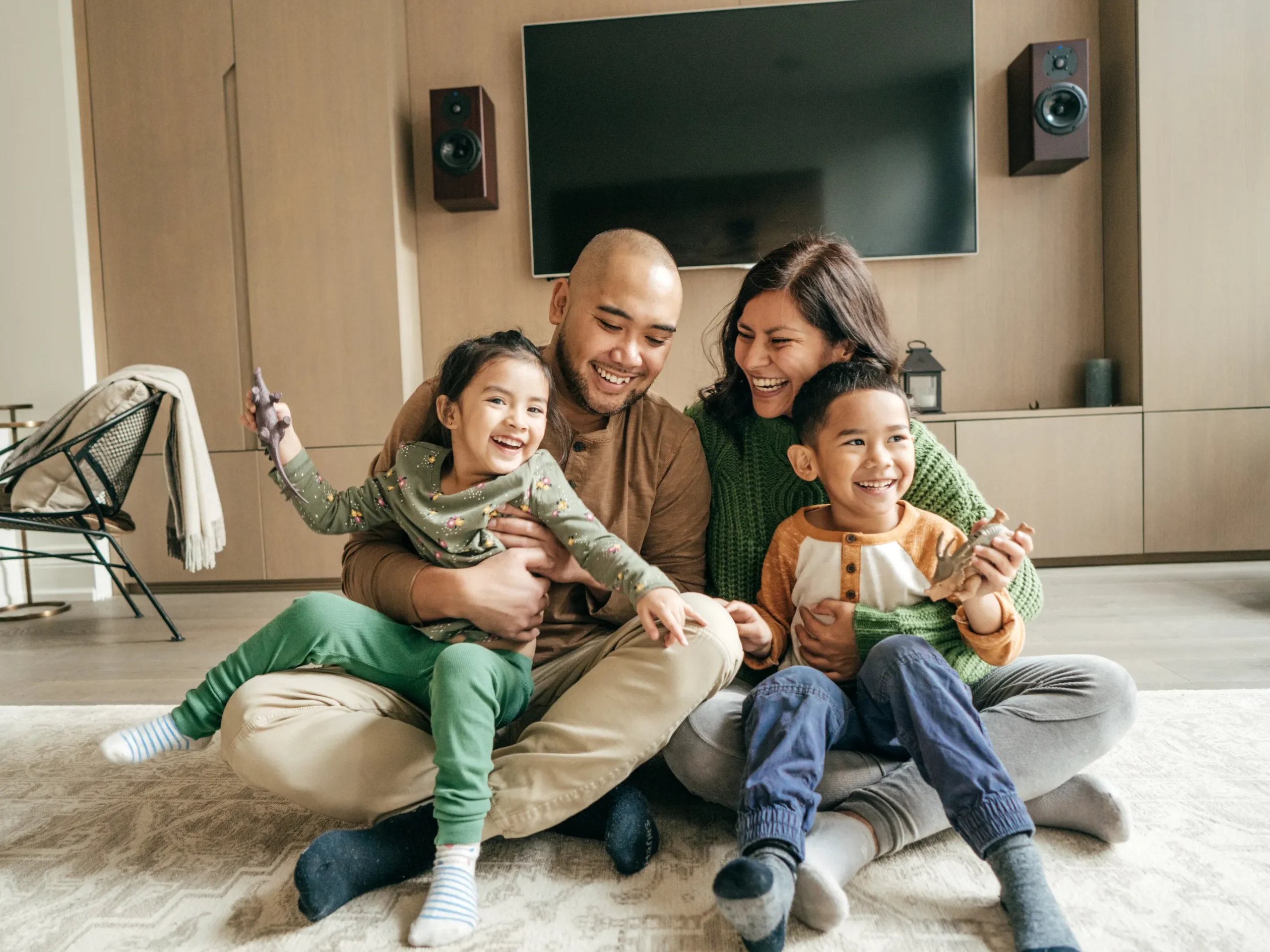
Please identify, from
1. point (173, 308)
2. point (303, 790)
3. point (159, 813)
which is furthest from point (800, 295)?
point (173, 308)

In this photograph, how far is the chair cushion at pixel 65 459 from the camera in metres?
2.62

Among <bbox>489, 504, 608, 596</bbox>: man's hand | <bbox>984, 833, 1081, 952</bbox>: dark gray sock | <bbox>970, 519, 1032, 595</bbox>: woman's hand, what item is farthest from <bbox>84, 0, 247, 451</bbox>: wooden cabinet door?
<bbox>984, 833, 1081, 952</bbox>: dark gray sock

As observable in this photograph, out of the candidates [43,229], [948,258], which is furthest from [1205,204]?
[43,229]

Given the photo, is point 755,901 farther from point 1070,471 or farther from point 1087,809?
point 1070,471

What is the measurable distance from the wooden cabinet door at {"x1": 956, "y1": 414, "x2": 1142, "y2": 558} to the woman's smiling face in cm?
223

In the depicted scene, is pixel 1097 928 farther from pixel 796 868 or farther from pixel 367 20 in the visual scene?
pixel 367 20

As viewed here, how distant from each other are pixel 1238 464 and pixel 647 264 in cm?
303

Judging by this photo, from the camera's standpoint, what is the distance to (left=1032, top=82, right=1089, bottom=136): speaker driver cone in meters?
3.33

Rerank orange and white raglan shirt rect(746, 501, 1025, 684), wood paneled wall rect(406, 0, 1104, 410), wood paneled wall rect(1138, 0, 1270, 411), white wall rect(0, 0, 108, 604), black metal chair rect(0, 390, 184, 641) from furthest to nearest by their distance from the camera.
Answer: wood paneled wall rect(406, 0, 1104, 410)
white wall rect(0, 0, 108, 604)
wood paneled wall rect(1138, 0, 1270, 411)
black metal chair rect(0, 390, 184, 641)
orange and white raglan shirt rect(746, 501, 1025, 684)

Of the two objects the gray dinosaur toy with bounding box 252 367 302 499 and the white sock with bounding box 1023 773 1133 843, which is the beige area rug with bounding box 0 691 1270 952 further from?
the gray dinosaur toy with bounding box 252 367 302 499

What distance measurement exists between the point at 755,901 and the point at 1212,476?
10.8 feet

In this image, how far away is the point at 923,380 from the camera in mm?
3566

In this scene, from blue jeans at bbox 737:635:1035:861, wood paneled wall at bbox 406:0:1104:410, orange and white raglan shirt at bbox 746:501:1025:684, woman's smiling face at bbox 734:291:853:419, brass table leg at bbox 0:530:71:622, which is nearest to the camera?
blue jeans at bbox 737:635:1035:861

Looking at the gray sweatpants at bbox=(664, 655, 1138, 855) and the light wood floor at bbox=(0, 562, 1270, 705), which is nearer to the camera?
the gray sweatpants at bbox=(664, 655, 1138, 855)
